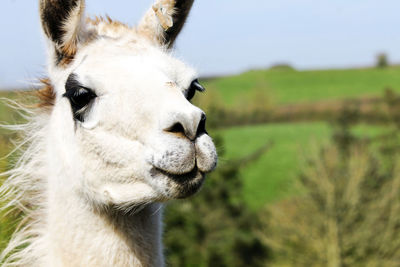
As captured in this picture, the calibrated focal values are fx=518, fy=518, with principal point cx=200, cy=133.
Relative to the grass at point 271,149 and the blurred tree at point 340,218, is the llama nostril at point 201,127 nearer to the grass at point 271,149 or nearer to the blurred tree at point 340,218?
the blurred tree at point 340,218

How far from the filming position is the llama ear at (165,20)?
4059 mm

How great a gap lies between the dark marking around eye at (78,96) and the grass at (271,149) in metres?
50.4

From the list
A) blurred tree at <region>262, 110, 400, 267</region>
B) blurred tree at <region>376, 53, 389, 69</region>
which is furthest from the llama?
blurred tree at <region>376, 53, 389, 69</region>

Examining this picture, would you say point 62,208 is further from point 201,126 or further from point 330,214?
point 330,214

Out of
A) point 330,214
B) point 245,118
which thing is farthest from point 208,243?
point 245,118

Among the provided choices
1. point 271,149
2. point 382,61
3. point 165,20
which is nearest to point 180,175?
point 165,20

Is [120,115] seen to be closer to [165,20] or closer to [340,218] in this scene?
[165,20]

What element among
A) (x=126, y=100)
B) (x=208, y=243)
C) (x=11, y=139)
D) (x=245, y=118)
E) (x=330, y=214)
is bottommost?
(x=245, y=118)

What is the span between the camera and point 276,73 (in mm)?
102438

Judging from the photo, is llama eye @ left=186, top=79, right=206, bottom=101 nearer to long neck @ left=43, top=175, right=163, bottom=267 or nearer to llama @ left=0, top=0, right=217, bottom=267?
llama @ left=0, top=0, right=217, bottom=267

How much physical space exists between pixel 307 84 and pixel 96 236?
91.6 metres

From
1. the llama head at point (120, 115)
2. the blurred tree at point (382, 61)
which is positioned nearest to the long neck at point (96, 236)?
the llama head at point (120, 115)

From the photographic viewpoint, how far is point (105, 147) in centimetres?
339

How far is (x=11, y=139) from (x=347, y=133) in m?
44.4
